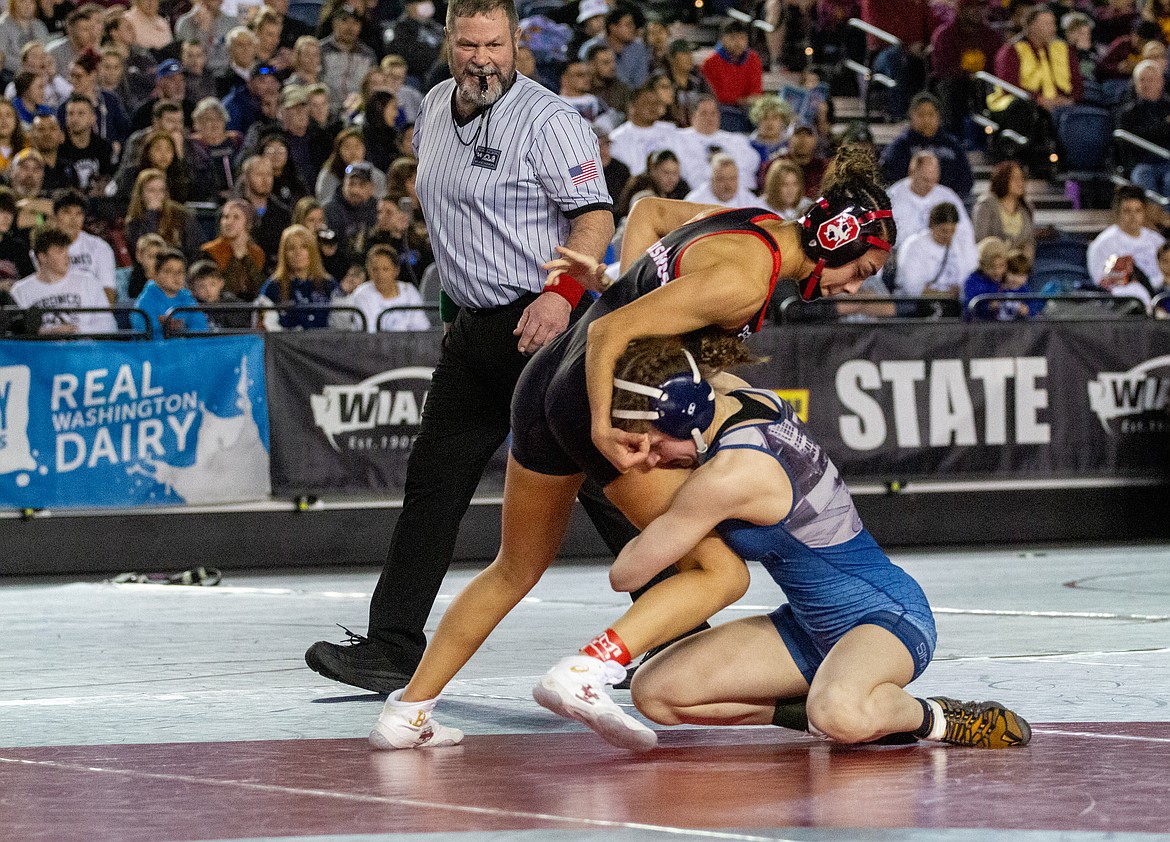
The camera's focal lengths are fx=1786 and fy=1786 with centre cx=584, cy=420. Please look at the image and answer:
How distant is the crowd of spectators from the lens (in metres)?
11.1

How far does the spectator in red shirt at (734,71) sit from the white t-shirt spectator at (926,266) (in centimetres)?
333

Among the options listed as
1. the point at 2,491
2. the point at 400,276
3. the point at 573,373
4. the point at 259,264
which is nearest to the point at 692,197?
the point at 400,276

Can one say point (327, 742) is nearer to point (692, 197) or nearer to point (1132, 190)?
point (692, 197)

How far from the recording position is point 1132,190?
44.1ft

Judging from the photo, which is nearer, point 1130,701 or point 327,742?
point 327,742

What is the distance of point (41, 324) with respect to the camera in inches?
388

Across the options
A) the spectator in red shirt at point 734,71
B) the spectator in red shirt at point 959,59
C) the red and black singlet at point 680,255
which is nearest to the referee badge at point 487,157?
the red and black singlet at point 680,255

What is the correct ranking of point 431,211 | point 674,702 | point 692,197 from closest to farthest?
point 674,702 → point 431,211 → point 692,197

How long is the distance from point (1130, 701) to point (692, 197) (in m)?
7.92

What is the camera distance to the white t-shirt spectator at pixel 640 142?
43.9 ft

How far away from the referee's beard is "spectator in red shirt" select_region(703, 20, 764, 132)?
10.2 m

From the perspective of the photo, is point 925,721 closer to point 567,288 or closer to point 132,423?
point 567,288

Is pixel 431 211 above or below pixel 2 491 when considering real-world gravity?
above

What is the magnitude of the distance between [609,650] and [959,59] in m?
13.2
